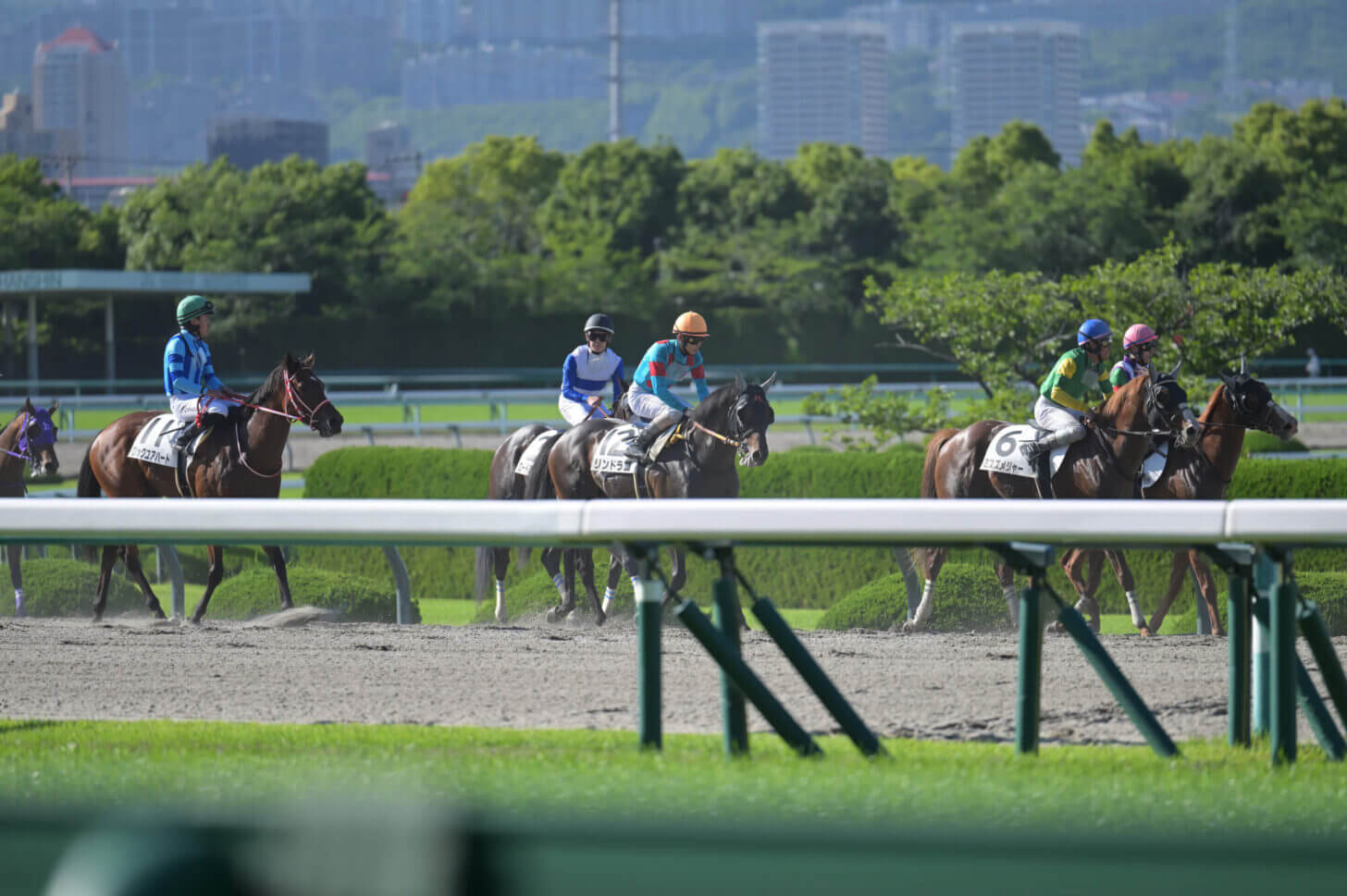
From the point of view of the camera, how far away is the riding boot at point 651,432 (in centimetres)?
927

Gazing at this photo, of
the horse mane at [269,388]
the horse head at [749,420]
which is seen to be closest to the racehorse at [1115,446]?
the horse head at [749,420]

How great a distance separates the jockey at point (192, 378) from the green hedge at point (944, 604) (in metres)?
6.43

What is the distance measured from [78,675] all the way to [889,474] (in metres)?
8.65

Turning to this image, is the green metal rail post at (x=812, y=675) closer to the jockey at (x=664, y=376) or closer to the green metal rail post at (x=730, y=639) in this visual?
the green metal rail post at (x=730, y=639)

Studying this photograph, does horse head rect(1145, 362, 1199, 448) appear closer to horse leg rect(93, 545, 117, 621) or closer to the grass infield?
the grass infield

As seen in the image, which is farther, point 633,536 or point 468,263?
point 468,263

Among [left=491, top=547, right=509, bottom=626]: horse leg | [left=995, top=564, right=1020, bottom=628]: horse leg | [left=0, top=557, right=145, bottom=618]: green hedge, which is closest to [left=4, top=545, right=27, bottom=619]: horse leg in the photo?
[left=0, top=557, right=145, bottom=618]: green hedge

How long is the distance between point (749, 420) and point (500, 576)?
4.83m

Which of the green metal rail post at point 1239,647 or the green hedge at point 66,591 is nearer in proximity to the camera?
the green metal rail post at point 1239,647

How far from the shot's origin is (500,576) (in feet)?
14.1

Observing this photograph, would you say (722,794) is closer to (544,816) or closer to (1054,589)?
(544,816)

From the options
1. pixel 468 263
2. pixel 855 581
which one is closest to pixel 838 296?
pixel 468 263

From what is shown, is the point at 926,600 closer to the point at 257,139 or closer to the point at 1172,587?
the point at 1172,587

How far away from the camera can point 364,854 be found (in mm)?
1838
